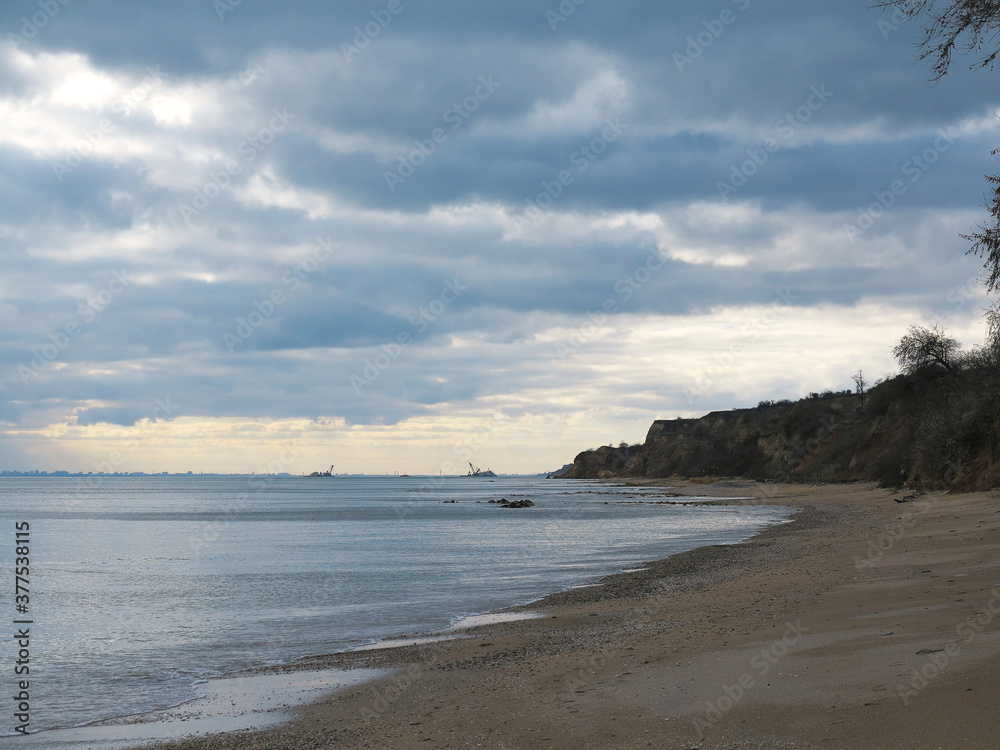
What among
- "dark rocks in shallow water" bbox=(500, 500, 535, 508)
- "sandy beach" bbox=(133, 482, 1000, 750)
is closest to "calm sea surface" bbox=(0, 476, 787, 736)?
"sandy beach" bbox=(133, 482, 1000, 750)

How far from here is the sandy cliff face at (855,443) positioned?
119 feet

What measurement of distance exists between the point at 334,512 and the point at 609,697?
77.5 m

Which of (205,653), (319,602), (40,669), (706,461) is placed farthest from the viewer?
(706,461)

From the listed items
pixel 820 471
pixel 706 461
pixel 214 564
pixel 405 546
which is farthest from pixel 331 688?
pixel 706 461

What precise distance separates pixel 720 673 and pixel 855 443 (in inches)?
3462

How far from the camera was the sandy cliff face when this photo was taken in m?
36.4

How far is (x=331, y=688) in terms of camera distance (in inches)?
437

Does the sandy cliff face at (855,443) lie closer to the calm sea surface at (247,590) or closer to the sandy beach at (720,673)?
the calm sea surface at (247,590)

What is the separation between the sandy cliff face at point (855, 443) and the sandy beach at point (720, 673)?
2176 cm

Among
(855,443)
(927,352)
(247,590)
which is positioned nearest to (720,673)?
(247,590)

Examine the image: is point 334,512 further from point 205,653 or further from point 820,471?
point 205,653

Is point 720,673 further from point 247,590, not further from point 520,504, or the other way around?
point 520,504

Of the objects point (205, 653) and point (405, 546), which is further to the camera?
point (405, 546)

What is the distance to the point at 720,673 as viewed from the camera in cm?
869
